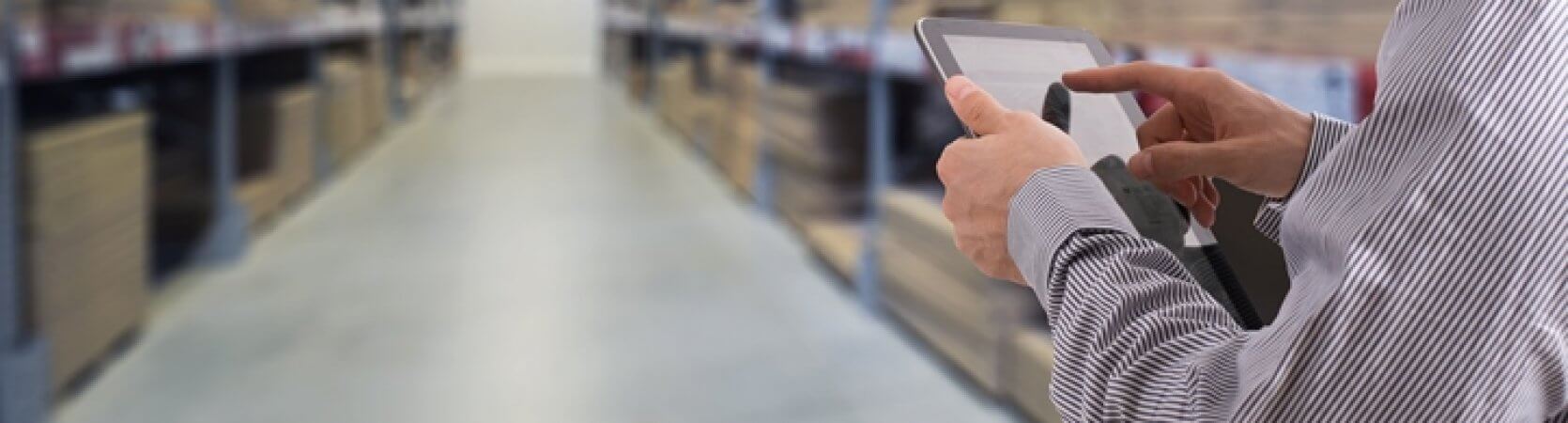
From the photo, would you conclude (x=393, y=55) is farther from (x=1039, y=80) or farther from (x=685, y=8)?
(x=1039, y=80)

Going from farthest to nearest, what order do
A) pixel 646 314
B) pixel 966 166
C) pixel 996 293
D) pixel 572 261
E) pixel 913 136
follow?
1. pixel 913 136
2. pixel 572 261
3. pixel 646 314
4. pixel 996 293
5. pixel 966 166

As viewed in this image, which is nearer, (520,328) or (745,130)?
(520,328)

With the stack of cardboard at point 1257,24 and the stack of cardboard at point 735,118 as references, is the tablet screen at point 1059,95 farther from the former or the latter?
the stack of cardboard at point 735,118

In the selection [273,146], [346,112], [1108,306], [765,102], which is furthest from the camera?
[346,112]

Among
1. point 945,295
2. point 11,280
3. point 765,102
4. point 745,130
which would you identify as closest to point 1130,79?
point 945,295

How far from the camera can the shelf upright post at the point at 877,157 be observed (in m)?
3.55

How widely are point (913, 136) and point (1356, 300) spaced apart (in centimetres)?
384

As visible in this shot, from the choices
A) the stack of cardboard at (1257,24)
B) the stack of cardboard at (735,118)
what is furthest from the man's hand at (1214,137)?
the stack of cardboard at (735,118)

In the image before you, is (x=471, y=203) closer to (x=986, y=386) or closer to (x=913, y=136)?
(x=913, y=136)

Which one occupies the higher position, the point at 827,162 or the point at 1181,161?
the point at 1181,161

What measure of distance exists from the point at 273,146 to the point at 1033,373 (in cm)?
363

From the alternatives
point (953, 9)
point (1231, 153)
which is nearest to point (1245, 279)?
point (1231, 153)

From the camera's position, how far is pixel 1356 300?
0.65 metres

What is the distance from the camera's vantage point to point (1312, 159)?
0.99 m
